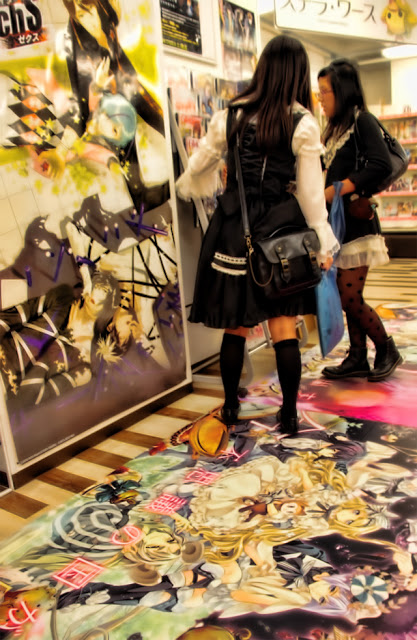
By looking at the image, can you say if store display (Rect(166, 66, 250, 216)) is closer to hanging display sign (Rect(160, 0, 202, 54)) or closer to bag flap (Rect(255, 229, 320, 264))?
hanging display sign (Rect(160, 0, 202, 54))

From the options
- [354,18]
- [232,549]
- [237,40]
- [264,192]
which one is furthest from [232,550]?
[354,18]

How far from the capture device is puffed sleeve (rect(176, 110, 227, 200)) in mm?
2033

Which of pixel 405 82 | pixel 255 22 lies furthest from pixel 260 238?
pixel 405 82

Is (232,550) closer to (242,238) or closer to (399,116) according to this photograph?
(242,238)

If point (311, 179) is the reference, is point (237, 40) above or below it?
above

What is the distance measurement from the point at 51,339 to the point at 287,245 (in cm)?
93

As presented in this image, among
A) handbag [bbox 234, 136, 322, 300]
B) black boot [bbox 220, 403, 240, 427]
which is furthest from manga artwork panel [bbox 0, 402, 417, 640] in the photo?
handbag [bbox 234, 136, 322, 300]

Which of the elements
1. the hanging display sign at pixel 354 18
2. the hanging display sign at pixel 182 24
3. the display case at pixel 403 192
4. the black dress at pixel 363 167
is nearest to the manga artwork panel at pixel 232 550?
the black dress at pixel 363 167

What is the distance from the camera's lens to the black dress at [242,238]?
1960 mm

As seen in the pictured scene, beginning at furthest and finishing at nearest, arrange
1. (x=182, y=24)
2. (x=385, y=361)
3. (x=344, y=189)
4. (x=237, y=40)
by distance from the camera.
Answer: (x=237, y=40)
(x=385, y=361)
(x=182, y=24)
(x=344, y=189)

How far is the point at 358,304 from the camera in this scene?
2631 millimetres

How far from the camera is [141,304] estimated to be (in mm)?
2379

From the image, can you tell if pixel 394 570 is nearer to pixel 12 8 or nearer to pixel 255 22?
pixel 12 8

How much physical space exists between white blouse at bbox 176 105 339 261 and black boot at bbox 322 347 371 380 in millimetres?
825
